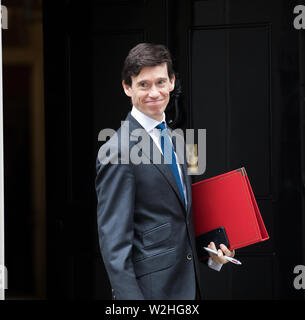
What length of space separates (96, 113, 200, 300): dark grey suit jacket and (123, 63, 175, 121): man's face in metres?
0.09

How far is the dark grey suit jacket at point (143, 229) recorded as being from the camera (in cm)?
209

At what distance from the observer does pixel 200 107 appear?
341cm

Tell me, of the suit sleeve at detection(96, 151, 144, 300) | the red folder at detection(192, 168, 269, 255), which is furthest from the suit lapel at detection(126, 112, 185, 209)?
the red folder at detection(192, 168, 269, 255)

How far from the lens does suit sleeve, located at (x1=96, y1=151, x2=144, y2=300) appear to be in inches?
81.7

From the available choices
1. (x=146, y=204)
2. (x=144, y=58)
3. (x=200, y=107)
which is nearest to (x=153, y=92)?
(x=144, y=58)

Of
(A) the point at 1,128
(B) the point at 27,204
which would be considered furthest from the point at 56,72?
(B) the point at 27,204

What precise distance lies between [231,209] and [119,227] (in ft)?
1.95

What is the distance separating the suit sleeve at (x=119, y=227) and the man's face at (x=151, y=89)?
1.01 feet

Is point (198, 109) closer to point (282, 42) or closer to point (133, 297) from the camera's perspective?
point (282, 42)
